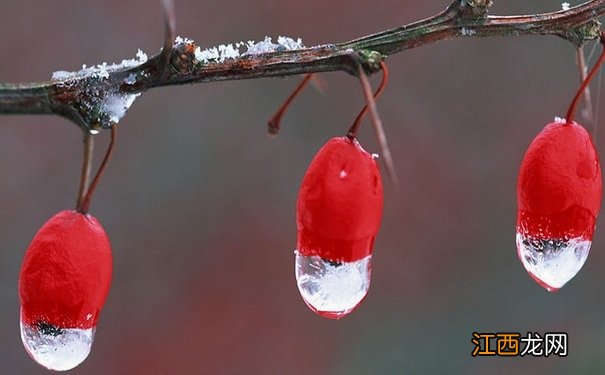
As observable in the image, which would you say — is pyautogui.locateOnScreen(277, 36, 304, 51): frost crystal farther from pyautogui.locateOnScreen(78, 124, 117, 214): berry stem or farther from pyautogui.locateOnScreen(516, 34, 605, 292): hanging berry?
pyautogui.locateOnScreen(516, 34, 605, 292): hanging berry

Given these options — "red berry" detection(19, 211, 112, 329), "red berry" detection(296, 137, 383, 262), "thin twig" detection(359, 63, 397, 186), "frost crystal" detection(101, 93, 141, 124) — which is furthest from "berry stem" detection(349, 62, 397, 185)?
"red berry" detection(19, 211, 112, 329)

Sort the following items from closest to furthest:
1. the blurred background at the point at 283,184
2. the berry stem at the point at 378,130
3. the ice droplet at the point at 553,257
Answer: the berry stem at the point at 378,130 < the ice droplet at the point at 553,257 < the blurred background at the point at 283,184

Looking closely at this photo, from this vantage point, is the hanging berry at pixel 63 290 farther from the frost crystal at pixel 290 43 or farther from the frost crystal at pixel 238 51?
the frost crystal at pixel 290 43

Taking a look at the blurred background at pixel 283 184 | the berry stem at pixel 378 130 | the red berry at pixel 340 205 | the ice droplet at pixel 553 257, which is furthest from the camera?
the blurred background at pixel 283 184

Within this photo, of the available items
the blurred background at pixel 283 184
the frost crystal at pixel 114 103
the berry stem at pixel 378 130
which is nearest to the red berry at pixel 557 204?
the berry stem at pixel 378 130

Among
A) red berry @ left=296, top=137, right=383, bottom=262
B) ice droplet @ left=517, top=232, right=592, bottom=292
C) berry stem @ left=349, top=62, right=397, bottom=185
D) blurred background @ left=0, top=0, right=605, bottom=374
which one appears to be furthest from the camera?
blurred background @ left=0, top=0, right=605, bottom=374

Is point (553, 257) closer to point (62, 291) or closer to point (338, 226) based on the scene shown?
point (338, 226)

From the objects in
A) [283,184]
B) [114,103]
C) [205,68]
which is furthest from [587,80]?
[283,184]

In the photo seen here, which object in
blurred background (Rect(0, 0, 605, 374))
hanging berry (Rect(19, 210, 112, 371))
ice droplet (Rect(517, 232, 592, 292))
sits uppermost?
blurred background (Rect(0, 0, 605, 374))

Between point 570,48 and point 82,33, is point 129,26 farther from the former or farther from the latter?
point 570,48
